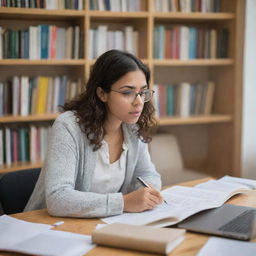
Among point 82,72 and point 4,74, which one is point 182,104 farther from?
point 4,74

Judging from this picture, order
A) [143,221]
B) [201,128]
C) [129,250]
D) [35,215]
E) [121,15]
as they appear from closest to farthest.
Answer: [129,250] < [143,221] < [35,215] < [121,15] < [201,128]

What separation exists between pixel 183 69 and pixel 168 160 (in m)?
0.79

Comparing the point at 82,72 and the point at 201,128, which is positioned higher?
the point at 82,72

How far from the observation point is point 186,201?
5.29 ft

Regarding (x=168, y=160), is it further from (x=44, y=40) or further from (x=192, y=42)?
(x=44, y=40)

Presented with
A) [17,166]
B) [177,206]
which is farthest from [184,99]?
[177,206]

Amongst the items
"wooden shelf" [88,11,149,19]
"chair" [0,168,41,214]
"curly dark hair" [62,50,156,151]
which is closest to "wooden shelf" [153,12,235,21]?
"wooden shelf" [88,11,149,19]

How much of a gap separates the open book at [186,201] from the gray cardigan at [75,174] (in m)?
0.08

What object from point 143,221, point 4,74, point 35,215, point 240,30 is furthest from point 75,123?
point 240,30

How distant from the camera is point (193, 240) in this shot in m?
1.29

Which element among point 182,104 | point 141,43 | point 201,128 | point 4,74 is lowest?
point 201,128

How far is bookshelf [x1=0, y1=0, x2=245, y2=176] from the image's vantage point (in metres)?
2.99

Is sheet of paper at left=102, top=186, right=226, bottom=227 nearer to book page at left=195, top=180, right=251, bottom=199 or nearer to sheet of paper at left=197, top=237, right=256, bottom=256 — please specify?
book page at left=195, top=180, right=251, bottom=199

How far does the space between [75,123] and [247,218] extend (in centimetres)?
76
